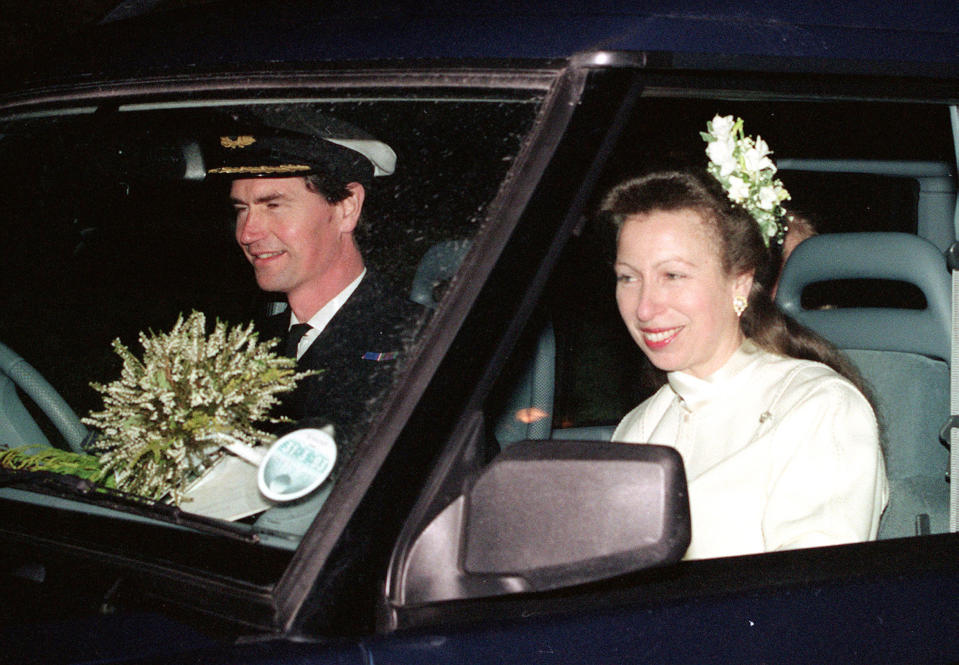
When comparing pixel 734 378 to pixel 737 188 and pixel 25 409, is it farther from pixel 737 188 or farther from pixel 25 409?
pixel 25 409

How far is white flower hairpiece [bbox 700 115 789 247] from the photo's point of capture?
246 cm

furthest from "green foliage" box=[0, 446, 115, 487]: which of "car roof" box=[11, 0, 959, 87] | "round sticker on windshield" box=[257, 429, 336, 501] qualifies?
"car roof" box=[11, 0, 959, 87]

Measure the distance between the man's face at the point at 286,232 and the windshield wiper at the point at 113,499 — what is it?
73cm

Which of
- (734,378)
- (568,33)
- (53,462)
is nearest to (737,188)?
(734,378)

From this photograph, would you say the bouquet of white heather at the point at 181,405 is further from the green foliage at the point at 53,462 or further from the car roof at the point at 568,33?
the car roof at the point at 568,33

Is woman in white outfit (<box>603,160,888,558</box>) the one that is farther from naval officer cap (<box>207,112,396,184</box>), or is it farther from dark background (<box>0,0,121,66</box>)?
dark background (<box>0,0,121,66</box>)

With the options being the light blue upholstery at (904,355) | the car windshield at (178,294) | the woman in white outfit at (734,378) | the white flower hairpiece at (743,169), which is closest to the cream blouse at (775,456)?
the woman in white outfit at (734,378)

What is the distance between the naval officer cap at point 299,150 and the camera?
5.06ft

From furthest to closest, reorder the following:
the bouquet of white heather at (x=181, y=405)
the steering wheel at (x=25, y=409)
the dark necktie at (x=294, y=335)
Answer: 1. the dark necktie at (x=294, y=335)
2. the steering wheel at (x=25, y=409)
3. the bouquet of white heather at (x=181, y=405)

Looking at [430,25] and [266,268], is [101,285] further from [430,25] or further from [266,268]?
[430,25]

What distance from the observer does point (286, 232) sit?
254 cm

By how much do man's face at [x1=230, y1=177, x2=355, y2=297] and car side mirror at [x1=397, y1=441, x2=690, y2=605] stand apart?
0.92 meters

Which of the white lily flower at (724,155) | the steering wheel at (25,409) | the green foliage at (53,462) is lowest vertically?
the green foliage at (53,462)

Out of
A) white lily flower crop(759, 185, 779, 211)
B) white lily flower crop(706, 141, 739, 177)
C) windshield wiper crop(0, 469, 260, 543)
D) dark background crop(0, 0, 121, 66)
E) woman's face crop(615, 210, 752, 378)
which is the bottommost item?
windshield wiper crop(0, 469, 260, 543)
